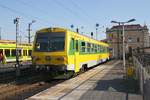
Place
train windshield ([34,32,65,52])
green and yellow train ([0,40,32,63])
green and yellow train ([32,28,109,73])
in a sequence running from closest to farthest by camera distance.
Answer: green and yellow train ([32,28,109,73]) < train windshield ([34,32,65,52]) < green and yellow train ([0,40,32,63])

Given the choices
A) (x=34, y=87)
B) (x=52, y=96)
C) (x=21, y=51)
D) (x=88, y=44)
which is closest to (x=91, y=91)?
(x=52, y=96)

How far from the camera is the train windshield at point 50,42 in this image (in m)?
19.6

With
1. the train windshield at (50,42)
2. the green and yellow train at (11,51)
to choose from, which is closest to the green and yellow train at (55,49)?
the train windshield at (50,42)

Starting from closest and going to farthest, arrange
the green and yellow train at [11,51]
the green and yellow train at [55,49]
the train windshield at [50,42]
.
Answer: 1. the green and yellow train at [55,49]
2. the train windshield at [50,42]
3. the green and yellow train at [11,51]

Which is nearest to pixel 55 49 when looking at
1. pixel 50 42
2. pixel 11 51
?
pixel 50 42

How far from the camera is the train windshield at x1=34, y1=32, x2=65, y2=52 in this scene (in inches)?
773

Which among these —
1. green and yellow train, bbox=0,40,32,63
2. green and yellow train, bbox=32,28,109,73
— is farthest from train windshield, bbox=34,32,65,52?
green and yellow train, bbox=0,40,32,63

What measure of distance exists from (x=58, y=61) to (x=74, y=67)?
1.67m

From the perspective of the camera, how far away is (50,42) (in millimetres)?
19844

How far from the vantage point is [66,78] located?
2127 cm

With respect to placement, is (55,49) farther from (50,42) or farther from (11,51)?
(11,51)

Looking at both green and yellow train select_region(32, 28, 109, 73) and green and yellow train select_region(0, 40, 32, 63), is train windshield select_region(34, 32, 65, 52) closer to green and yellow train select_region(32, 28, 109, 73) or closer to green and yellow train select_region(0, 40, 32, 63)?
green and yellow train select_region(32, 28, 109, 73)

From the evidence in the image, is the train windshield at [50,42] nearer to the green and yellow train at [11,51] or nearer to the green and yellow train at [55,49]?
the green and yellow train at [55,49]

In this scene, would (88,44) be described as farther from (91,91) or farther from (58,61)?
(91,91)
